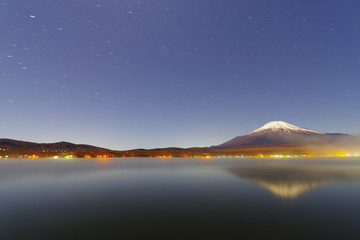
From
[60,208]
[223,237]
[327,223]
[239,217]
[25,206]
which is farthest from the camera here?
[25,206]

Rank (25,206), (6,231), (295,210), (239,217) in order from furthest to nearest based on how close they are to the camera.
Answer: (25,206), (295,210), (239,217), (6,231)

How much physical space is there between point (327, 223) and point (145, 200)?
16.0 meters

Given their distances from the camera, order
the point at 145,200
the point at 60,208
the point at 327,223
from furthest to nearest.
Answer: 1. the point at 145,200
2. the point at 60,208
3. the point at 327,223

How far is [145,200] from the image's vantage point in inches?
872

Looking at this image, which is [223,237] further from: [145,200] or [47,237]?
[145,200]

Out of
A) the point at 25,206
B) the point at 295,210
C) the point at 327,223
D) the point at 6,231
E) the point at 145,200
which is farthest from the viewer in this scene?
the point at 145,200

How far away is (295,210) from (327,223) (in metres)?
3.26

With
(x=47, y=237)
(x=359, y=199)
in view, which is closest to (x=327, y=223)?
(x=359, y=199)

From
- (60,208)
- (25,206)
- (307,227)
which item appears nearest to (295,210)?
(307,227)

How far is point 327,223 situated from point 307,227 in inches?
86.6

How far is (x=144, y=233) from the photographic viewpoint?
40.1 ft

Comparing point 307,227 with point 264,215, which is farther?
point 264,215

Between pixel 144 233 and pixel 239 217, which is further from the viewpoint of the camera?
pixel 239 217

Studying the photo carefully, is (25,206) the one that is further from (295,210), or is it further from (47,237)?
(295,210)
